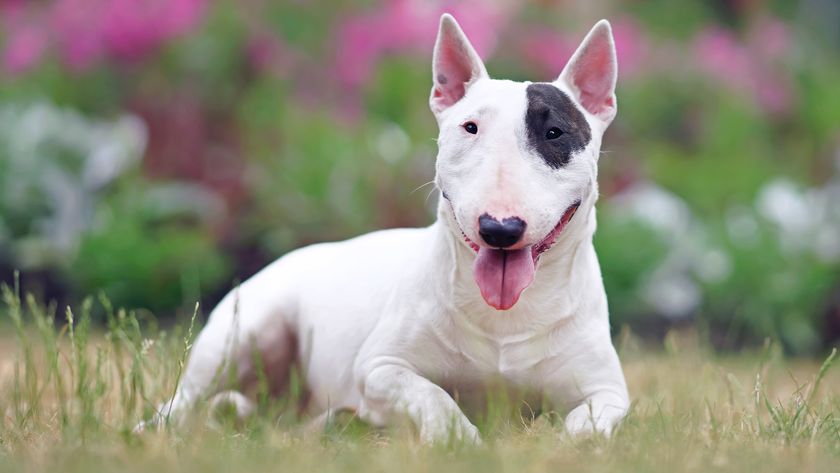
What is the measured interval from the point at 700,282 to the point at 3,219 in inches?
152

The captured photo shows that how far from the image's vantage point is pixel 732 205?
705 cm

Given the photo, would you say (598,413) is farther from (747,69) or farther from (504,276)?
(747,69)

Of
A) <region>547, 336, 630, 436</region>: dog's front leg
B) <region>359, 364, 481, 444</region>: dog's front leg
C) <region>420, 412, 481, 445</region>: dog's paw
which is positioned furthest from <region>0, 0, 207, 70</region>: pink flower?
<region>420, 412, 481, 445</region>: dog's paw

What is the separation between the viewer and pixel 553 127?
296cm

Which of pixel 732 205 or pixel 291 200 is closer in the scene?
pixel 291 200

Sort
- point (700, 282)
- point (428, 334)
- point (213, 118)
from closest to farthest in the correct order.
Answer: point (428, 334), point (700, 282), point (213, 118)

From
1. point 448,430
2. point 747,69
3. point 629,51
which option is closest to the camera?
point 448,430

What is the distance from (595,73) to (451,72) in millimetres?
397

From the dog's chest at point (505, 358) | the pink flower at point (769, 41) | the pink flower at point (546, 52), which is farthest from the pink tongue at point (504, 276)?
the pink flower at point (769, 41)

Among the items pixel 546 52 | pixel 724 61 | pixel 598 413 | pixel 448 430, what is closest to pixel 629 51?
pixel 546 52

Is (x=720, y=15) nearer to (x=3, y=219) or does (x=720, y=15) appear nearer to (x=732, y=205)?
(x=732, y=205)

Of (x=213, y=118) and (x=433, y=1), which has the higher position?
(x=433, y=1)

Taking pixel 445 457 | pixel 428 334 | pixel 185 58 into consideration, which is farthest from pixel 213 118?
pixel 445 457

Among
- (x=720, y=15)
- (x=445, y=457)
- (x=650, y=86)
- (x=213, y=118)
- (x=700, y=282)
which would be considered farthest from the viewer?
(x=720, y=15)
